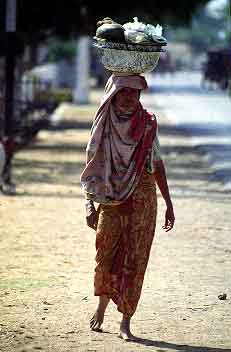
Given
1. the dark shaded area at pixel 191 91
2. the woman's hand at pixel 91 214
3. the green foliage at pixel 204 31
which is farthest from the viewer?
the green foliage at pixel 204 31

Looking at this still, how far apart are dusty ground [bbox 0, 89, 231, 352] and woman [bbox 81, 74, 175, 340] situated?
0.33m

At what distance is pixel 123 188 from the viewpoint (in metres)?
7.02

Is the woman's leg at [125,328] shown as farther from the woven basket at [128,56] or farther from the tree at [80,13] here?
the tree at [80,13]

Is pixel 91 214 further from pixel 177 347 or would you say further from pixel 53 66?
pixel 53 66

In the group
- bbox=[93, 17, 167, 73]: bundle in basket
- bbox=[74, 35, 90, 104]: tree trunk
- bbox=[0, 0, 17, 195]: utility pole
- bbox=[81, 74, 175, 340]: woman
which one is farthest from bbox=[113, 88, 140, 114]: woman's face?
bbox=[74, 35, 90, 104]: tree trunk

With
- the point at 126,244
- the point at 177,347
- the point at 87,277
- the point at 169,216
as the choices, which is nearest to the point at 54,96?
the point at 87,277

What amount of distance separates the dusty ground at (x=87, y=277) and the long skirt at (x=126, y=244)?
277mm

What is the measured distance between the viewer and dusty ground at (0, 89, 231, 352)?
7.07m

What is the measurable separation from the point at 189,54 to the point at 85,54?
124911 millimetres

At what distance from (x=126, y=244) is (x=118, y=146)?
1.94 ft

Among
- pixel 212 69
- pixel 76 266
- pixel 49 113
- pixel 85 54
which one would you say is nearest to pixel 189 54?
pixel 212 69

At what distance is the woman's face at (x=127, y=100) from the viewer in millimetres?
6996

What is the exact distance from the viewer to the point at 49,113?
3362 centimetres

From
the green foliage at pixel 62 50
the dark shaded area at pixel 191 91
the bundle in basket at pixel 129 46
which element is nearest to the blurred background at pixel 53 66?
the dark shaded area at pixel 191 91
